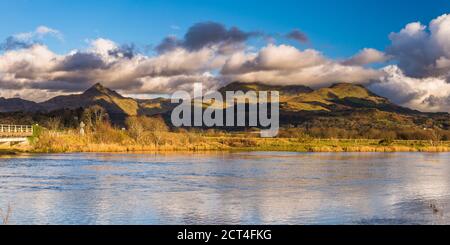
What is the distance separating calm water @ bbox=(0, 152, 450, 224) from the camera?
88.1 feet

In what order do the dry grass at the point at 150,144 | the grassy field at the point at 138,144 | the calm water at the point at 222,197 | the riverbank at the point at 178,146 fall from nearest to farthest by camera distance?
the calm water at the point at 222,197
the riverbank at the point at 178,146
the grassy field at the point at 138,144
the dry grass at the point at 150,144

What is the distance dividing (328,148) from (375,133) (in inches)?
3345

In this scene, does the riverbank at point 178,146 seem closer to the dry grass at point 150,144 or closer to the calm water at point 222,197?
the dry grass at point 150,144

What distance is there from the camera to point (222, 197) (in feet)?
112

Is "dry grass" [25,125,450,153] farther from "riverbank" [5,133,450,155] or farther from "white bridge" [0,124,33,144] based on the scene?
"white bridge" [0,124,33,144]

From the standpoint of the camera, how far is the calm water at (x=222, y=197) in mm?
26844

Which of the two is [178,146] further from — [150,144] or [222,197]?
[222,197]

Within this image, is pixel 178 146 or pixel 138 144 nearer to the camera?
pixel 138 144

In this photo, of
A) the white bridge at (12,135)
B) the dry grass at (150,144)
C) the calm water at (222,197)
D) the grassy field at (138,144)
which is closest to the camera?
the calm water at (222,197)

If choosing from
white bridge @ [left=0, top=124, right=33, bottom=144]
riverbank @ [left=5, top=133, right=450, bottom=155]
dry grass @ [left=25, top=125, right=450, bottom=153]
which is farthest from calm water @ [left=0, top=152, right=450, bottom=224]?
dry grass @ [left=25, top=125, right=450, bottom=153]

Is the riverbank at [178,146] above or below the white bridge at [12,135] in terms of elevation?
Result: below

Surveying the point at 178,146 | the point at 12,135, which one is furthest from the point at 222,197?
the point at 178,146

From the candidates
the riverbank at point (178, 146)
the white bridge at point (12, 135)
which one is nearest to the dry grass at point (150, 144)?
the riverbank at point (178, 146)

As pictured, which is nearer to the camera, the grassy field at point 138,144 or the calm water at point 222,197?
the calm water at point 222,197
